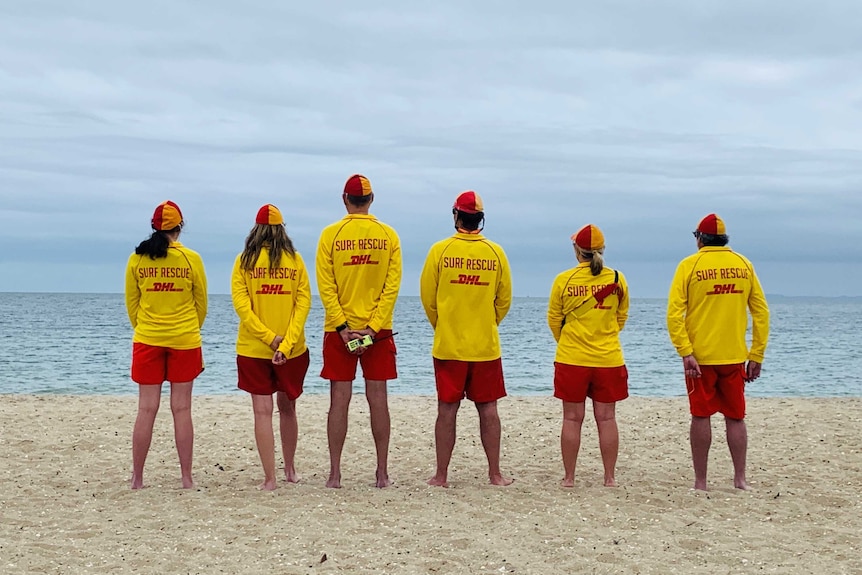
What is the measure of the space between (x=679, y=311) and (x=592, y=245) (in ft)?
2.66

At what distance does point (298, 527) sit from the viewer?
18.4 feet

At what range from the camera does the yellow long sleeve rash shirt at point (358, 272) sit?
629 cm

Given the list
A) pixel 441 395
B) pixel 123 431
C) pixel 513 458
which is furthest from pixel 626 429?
pixel 123 431

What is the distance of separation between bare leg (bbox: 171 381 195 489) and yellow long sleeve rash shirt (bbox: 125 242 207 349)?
33 centimetres

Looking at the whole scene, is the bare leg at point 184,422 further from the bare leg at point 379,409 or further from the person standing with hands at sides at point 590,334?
the person standing with hands at sides at point 590,334

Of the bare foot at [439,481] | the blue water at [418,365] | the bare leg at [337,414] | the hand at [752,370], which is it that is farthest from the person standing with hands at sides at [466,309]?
the blue water at [418,365]

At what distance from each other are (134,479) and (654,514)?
3931 millimetres

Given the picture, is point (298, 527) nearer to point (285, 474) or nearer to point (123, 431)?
point (285, 474)

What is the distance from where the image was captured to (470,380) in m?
6.52

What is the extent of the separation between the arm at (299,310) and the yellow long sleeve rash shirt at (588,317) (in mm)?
1861

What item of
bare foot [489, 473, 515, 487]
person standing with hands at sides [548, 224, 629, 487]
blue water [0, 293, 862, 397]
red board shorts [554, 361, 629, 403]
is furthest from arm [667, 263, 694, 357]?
blue water [0, 293, 862, 397]

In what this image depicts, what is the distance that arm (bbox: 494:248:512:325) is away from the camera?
21.5 ft

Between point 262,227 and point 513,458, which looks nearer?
point 262,227

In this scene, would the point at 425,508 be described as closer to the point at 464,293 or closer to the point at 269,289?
the point at 464,293
